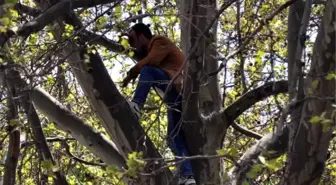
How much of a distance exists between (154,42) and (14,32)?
1746mm

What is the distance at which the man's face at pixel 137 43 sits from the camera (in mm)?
5242

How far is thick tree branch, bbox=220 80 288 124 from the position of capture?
4660 mm

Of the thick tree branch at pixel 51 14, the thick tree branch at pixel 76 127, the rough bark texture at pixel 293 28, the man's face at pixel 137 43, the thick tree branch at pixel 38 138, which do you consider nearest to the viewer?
the thick tree branch at pixel 51 14

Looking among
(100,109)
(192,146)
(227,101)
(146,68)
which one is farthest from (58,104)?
(227,101)

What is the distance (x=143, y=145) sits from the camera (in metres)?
4.72

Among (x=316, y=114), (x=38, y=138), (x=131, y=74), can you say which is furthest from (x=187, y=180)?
(x=316, y=114)

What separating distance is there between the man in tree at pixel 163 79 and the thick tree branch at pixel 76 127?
1.40ft

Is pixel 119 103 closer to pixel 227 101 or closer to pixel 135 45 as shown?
pixel 135 45

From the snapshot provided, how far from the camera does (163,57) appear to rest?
5.03 metres

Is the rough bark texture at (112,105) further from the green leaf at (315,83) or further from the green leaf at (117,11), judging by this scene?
the green leaf at (315,83)

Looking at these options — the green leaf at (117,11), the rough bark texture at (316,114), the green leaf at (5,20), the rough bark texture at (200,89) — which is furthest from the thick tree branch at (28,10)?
the rough bark texture at (316,114)

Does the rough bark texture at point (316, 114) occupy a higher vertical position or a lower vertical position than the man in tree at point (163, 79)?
lower

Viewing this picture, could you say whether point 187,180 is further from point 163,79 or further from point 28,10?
point 28,10

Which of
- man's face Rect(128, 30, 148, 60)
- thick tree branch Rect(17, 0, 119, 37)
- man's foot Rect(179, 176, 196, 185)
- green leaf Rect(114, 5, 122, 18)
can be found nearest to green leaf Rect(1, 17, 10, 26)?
thick tree branch Rect(17, 0, 119, 37)
